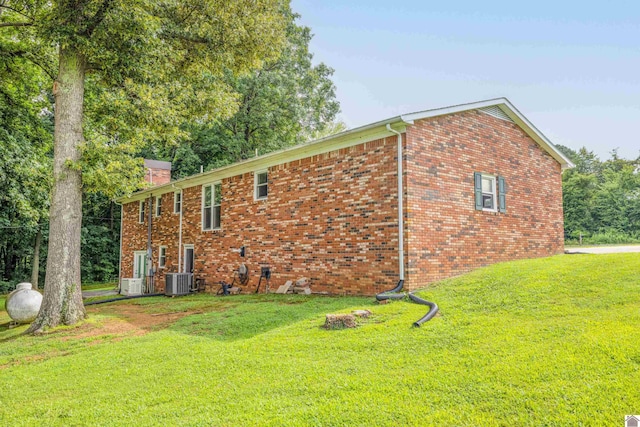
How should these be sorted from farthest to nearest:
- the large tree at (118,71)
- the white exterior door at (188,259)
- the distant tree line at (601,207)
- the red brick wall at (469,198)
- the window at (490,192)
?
the distant tree line at (601,207)
the white exterior door at (188,259)
the window at (490,192)
the large tree at (118,71)
the red brick wall at (469,198)

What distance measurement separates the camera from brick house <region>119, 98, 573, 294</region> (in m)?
9.16

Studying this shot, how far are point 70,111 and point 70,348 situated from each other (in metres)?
5.81

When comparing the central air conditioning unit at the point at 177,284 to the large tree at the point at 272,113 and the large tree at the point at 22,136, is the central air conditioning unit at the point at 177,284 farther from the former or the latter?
the large tree at the point at 272,113

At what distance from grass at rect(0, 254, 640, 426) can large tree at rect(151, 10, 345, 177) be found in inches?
719

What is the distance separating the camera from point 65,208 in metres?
9.63

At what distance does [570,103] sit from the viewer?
19422 millimetres

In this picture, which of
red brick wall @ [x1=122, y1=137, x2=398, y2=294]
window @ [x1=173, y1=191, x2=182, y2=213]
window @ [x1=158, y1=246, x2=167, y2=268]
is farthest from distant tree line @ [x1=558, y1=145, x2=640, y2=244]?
window @ [x1=158, y1=246, x2=167, y2=268]

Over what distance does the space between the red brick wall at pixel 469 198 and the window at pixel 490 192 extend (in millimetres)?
168

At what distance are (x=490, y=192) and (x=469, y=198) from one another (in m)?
1.16

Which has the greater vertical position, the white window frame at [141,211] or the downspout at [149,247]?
the white window frame at [141,211]

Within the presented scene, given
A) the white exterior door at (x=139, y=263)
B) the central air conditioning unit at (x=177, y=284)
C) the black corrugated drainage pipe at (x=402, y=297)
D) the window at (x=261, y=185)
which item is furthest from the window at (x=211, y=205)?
the black corrugated drainage pipe at (x=402, y=297)

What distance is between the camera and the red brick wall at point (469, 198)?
30.0 feet

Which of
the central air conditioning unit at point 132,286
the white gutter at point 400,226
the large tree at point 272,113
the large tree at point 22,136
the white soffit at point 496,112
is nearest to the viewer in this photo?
the white gutter at point 400,226

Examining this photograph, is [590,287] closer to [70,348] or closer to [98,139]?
Result: [70,348]
